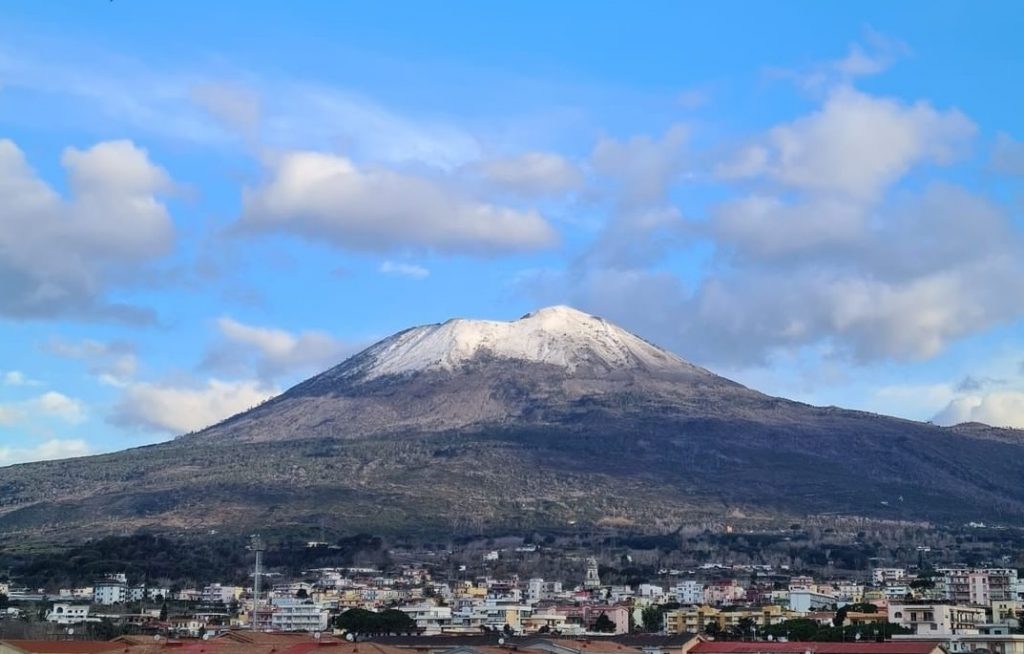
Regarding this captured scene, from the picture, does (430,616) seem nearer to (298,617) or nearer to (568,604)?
(298,617)

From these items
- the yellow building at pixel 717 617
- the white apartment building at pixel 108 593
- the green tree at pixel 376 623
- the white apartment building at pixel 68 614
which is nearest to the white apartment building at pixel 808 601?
the yellow building at pixel 717 617

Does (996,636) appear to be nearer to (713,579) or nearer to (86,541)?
(713,579)

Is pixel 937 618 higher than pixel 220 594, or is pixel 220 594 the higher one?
pixel 220 594

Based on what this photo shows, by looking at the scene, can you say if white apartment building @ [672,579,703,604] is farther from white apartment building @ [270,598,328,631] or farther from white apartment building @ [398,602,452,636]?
white apartment building @ [270,598,328,631]

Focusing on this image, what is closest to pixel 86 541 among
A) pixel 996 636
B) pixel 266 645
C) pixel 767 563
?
pixel 767 563

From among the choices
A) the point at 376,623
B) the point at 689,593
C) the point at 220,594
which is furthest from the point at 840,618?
the point at 220,594

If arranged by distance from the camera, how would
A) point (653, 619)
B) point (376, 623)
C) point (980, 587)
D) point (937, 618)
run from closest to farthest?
point (937, 618)
point (376, 623)
point (653, 619)
point (980, 587)

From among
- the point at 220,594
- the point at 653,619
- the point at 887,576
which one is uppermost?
the point at 887,576
